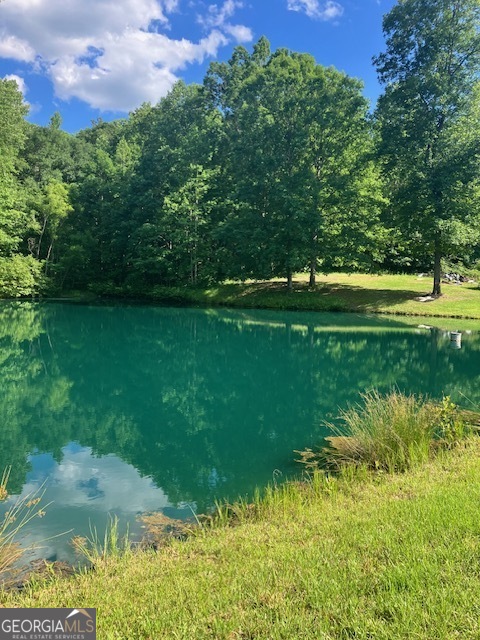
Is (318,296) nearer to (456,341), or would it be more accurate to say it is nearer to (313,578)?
(456,341)

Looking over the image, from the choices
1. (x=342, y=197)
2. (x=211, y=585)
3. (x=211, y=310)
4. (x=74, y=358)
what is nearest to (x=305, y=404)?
(x=211, y=585)

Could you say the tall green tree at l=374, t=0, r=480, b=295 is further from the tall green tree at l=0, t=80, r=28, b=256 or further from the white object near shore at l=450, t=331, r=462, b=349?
the tall green tree at l=0, t=80, r=28, b=256

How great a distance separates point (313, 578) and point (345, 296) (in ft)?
98.2

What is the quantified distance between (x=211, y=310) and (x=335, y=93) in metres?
17.0

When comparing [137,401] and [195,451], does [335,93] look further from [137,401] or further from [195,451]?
[195,451]

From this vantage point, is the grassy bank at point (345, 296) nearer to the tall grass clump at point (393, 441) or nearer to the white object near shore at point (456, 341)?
the white object near shore at point (456, 341)

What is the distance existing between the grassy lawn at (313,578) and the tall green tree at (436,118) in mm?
25892

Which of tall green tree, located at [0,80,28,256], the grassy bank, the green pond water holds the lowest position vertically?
the green pond water

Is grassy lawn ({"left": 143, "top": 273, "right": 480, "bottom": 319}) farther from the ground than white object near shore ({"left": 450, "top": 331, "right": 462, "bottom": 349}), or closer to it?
farther from the ground

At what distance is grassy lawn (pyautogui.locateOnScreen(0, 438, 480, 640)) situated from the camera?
2879mm

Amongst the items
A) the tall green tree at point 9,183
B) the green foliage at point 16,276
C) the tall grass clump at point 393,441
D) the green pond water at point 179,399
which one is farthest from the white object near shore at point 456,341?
the green foliage at point 16,276

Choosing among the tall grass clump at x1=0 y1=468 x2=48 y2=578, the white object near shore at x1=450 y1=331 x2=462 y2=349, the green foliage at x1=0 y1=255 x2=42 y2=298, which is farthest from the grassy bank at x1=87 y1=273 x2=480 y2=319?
the tall grass clump at x1=0 y1=468 x2=48 y2=578

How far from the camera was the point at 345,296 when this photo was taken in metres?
32.4

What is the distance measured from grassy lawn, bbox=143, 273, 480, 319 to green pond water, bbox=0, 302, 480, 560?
3119 mm
